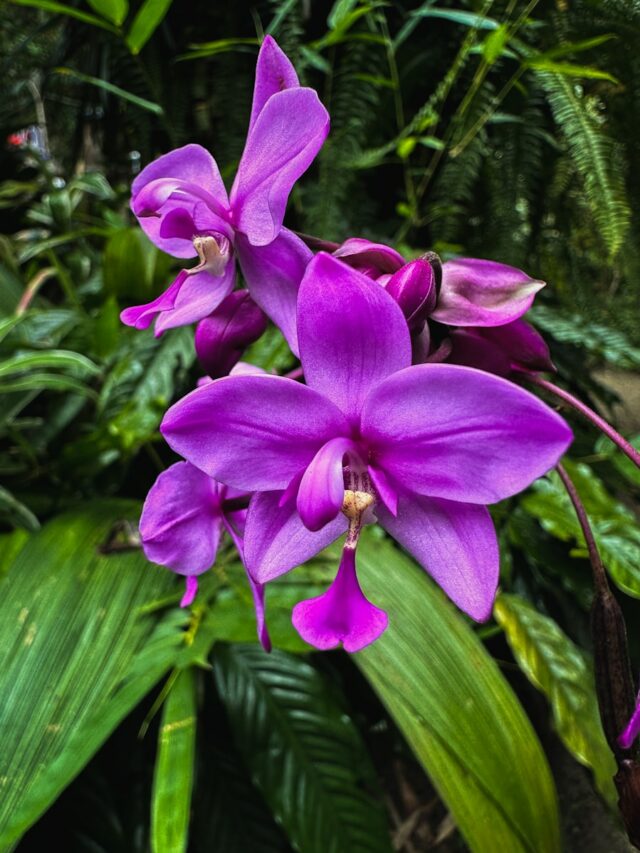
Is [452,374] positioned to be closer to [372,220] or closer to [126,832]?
[126,832]

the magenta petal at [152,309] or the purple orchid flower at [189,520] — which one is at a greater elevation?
the magenta petal at [152,309]

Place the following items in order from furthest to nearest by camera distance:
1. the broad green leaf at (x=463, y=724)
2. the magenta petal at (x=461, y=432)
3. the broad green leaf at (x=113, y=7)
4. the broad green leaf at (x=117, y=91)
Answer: the broad green leaf at (x=117, y=91), the broad green leaf at (x=113, y=7), the broad green leaf at (x=463, y=724), the magenta petal at (x=461, y=432)

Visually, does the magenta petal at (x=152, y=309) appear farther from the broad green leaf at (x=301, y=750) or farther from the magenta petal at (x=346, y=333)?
the broad green leaf at (x=301, y=750)

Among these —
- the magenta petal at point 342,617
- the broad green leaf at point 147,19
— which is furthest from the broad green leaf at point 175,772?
the broad green leaf at point 147,19

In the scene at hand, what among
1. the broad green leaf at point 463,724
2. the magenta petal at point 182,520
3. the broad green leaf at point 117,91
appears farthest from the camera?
the broad green leaf at point 117,91

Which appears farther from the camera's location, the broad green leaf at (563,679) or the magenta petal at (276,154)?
the broad green leaf at (563,679)

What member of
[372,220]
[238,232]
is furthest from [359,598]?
[372,220]

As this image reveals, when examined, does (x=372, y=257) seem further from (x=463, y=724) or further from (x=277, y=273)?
(x=463, y=724)

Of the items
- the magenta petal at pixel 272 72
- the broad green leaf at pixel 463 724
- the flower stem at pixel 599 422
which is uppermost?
the magenta petal at pixel 272 72
